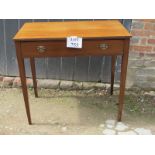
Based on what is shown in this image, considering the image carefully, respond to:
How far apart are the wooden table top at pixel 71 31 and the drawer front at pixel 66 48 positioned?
0.04 metres

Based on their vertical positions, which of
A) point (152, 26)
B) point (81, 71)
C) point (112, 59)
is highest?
point (152, 26)

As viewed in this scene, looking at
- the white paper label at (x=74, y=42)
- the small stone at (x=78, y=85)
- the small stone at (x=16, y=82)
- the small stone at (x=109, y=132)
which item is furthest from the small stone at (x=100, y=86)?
the white paper label at (x=74, y=42)

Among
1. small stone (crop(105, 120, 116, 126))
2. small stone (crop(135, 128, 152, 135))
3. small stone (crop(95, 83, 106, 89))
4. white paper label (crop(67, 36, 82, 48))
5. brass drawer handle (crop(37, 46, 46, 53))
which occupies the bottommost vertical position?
small stone (crop(105, 120, 116, 126))

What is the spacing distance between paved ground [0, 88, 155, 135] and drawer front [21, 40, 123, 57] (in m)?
0.68

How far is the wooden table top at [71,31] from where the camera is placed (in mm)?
2180

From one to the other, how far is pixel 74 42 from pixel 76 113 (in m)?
0.84

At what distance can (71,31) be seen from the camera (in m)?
2.32

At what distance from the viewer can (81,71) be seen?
3121 millimetres

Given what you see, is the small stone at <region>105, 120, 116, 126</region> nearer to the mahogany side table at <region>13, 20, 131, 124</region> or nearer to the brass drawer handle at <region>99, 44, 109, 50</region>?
the mahogany side table at <region>13, 20, 131, 124</region>

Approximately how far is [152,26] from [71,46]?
1.03 meters

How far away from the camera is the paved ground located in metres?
2.51

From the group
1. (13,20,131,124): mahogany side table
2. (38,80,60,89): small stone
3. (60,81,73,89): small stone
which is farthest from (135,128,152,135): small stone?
(38,80,60,89): small stone
